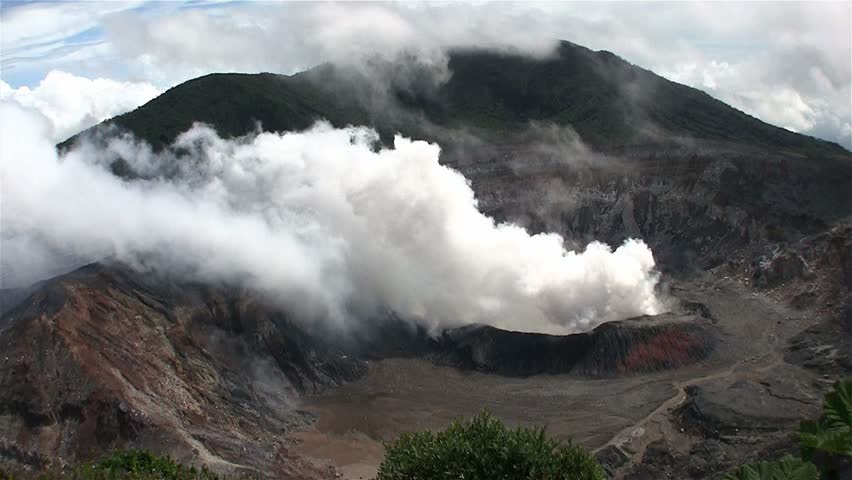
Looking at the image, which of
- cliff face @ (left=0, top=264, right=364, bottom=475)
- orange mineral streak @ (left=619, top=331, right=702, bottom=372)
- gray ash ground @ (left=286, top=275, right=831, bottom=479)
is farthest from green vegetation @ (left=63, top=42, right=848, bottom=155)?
orange mineral streak @ (left=619, top=331, right=702, bottom=372)

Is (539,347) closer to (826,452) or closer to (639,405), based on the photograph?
(639,405)

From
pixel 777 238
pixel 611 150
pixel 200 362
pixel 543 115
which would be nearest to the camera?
pixel 200 362

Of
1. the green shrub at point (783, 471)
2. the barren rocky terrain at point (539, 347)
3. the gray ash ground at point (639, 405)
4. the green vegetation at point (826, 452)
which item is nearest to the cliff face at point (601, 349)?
the barren rocky terrain at point (539, 347)

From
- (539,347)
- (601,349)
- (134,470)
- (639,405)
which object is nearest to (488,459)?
(134,470)

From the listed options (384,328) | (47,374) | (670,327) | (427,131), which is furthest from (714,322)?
(427,131)

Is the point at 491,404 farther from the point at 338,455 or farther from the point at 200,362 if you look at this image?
the point at 200,362

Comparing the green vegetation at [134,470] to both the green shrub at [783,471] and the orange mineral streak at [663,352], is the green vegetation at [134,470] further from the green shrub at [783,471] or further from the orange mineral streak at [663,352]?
the orange mineral streak at [663,352]
